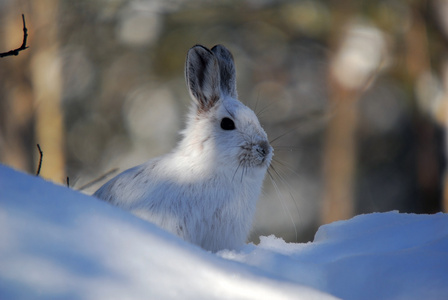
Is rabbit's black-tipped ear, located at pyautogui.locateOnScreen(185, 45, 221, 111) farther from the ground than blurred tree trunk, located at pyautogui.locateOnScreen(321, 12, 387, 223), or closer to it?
farther from the ground

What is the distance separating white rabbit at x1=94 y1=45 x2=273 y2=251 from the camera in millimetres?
2285

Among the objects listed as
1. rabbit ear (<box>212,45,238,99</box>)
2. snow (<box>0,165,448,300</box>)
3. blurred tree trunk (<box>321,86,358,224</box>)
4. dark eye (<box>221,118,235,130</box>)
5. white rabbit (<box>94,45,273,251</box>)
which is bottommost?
blurred tree trunk (<box>321,86,358,224</box>)

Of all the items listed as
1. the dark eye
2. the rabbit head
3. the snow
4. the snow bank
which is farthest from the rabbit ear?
the snow bank

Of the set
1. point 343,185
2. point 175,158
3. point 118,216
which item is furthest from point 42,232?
point 343,185

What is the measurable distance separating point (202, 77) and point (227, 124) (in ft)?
1.06

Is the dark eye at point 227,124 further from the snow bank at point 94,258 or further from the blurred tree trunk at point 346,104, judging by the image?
the blurred tree trunk at point 346,104

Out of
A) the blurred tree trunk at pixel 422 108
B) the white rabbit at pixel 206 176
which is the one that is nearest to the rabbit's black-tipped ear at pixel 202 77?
the white rabbit at pixel 206 176

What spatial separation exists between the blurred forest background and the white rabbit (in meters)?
5.68

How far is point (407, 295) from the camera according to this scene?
1.57 metres

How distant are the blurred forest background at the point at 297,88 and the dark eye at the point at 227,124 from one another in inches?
226

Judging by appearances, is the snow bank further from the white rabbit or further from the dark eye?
the dark eye

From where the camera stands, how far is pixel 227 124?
2.60 metres

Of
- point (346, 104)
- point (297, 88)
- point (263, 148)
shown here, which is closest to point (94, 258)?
point (263, 148)

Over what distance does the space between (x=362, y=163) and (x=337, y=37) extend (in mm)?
2456
